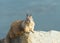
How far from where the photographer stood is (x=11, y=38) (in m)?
16.3

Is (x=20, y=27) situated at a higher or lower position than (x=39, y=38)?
higher

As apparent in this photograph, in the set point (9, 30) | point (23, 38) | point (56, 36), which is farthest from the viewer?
point (9, 30)

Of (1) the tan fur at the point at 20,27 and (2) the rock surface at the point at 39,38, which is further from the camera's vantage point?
(1) the tan fur at the point at 20,27

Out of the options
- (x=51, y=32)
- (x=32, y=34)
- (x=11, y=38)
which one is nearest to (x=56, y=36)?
(x=51, y=32)

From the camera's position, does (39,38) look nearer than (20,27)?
Yes

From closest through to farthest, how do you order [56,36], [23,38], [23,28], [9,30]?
[23,38], [56,36], [23,28], [9,30]

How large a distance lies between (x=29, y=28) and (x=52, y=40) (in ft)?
7.03

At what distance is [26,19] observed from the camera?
16.1 metres

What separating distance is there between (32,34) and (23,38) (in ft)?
2.37

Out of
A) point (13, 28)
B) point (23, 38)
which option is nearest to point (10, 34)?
point (13, 28)

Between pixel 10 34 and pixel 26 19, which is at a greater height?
pixel 26 19

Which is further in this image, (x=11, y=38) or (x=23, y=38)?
(x=11, y=38)

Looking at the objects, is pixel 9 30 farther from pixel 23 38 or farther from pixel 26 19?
pixel 23 38

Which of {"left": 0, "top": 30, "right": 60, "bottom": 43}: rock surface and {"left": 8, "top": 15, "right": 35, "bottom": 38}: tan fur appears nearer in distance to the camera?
{"left": 0, "top": 30, "right": 60, "bottom": 43}: rock surface
